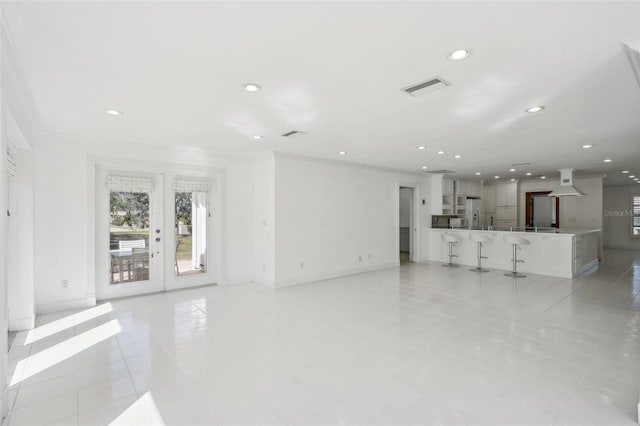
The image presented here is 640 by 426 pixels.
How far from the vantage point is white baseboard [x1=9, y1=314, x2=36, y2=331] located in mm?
3732

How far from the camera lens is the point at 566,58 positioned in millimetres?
2279

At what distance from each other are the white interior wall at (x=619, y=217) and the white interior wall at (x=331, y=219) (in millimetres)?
9381

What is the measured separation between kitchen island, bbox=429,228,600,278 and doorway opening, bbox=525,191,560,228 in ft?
6.51

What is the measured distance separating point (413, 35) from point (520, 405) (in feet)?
8.98

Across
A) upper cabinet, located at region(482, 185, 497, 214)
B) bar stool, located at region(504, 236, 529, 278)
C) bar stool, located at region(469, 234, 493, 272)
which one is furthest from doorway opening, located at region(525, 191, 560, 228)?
bar stool, located at region(504, 236, 529, 278)

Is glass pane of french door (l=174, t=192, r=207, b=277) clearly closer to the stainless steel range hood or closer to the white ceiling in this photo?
the white ceiling

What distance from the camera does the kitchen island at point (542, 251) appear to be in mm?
6711

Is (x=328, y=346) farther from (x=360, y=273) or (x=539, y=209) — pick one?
(x=539, y=209)

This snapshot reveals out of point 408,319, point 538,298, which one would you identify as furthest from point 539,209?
point 408,319

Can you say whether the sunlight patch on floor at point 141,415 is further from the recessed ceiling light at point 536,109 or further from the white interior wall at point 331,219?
the recessed ceiling light at point 536,109

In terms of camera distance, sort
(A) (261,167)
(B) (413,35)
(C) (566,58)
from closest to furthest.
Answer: (B) (413,35) → (C) (566,58) → (A) (261,167)

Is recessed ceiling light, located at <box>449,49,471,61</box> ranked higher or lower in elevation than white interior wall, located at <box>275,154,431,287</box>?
higher

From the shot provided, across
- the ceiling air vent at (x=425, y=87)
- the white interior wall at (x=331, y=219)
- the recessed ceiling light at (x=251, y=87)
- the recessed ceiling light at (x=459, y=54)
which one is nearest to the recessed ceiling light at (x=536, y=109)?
the ceiling air vent at (x=425, y=87)

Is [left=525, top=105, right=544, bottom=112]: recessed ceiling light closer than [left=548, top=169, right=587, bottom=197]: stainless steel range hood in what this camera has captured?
Yes
